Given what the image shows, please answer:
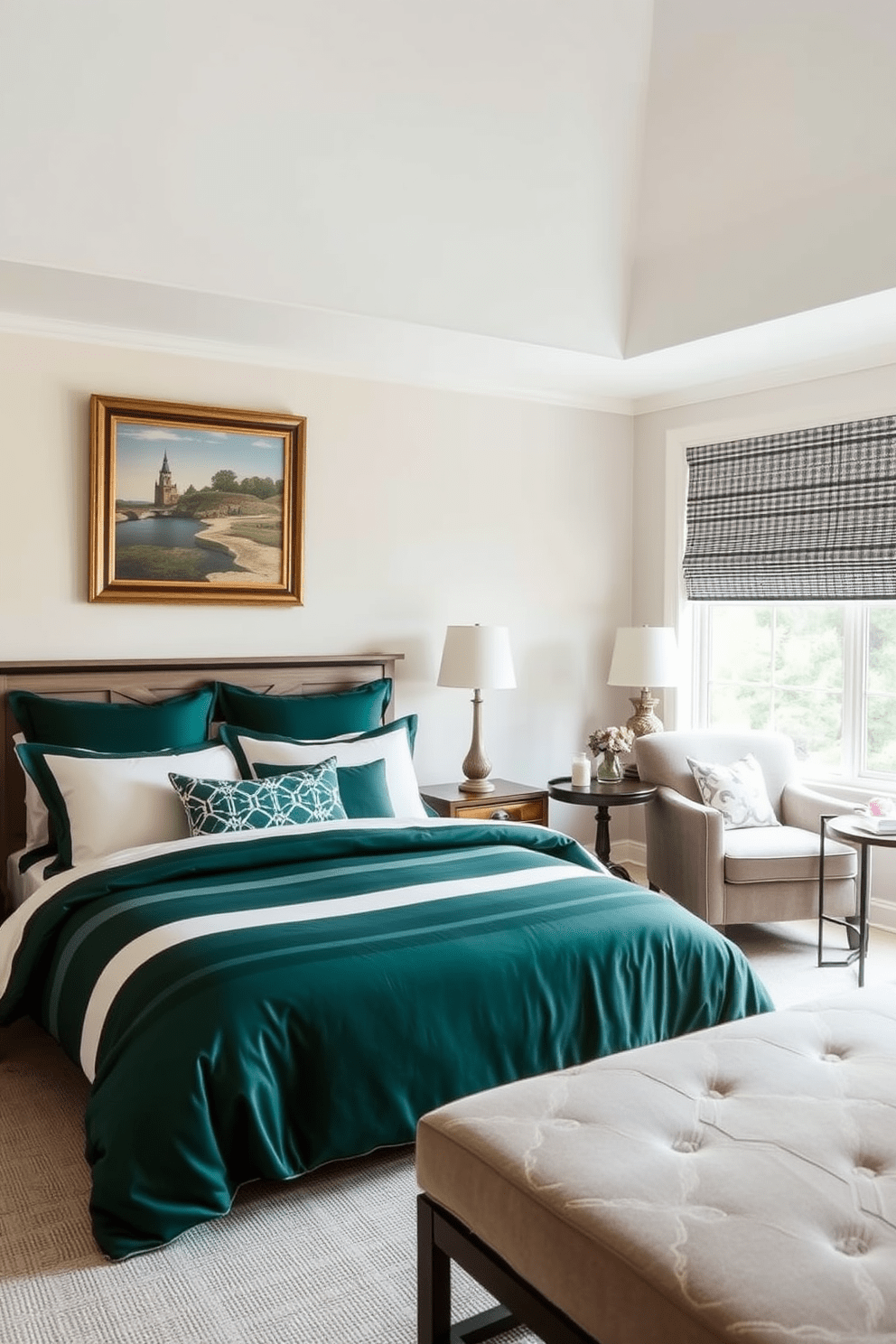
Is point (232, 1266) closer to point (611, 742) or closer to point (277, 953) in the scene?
point (277, 953)

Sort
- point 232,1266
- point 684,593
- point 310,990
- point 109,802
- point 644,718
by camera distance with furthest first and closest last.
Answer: point 684,593
point 644,718
point 109,802
point 310,990
point 232,1266

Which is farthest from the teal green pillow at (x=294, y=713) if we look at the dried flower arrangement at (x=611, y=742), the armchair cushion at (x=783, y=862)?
the armchair cushion at (x=783, y=862)

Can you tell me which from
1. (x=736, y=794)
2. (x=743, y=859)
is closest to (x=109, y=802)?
(x=743, y=859)

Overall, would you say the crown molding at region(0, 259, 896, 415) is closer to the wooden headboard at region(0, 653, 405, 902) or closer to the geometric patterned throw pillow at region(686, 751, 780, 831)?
the wooden headboard at region(0, 653, 405, 902)

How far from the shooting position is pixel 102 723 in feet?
13.3

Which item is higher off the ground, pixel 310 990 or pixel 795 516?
pixel 795 516

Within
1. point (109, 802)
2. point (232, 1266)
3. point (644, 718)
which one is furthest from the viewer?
point (644, 718)

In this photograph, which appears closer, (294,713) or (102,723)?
(102,723)

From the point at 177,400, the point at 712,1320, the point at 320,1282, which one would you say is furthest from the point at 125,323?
the point at 712,1320

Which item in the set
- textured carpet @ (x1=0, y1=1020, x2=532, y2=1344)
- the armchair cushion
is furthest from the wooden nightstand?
textured carpet @ (x1=0, y1=1020, x2=532, y2=1344)

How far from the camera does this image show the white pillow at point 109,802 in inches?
145

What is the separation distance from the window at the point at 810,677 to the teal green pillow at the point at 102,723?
2694 mm

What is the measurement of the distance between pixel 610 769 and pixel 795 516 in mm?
1408

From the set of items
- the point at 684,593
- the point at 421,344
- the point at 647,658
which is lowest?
the point at 647,658
